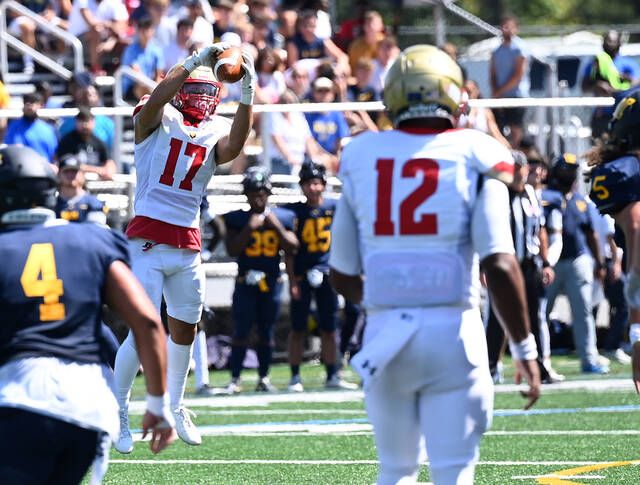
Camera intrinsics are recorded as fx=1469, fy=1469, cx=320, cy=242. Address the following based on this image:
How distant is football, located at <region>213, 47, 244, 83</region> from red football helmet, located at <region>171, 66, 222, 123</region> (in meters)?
0.31

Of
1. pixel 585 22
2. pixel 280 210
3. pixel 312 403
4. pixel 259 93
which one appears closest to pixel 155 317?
pixel 312 403

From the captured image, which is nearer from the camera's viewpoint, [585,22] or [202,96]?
[202,96]

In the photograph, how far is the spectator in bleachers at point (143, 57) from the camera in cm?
1606

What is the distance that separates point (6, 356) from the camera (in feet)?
14.5

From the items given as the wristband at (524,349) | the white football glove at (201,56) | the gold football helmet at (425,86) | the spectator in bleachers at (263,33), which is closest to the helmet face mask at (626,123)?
the gold football helmet at (425,86)

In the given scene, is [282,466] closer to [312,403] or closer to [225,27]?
[312,403]

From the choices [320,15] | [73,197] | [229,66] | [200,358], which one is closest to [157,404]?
[229,66]

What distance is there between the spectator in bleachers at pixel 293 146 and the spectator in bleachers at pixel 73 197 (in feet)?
8.83

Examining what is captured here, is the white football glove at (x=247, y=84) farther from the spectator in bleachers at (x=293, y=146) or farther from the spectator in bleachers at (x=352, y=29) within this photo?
the spectator in bleachers at (x=352, y=29)

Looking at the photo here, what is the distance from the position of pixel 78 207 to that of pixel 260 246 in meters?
1.79

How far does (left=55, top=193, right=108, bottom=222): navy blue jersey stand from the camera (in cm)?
1231

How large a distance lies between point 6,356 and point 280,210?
9084mm

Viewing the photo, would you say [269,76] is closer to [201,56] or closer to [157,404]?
[201,56]

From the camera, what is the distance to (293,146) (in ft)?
48.7
